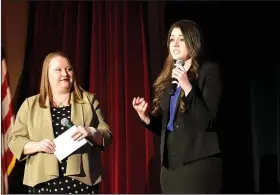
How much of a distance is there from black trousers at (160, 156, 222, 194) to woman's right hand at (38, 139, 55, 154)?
23.7 inches

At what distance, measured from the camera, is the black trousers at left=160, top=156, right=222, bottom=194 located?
7.84ft

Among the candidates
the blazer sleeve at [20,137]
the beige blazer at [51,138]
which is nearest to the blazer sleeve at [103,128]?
the beige blazer at [51,138]

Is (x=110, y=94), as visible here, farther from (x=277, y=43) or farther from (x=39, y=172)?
(x=277, y=43)

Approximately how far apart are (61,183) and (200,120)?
2.55 feet

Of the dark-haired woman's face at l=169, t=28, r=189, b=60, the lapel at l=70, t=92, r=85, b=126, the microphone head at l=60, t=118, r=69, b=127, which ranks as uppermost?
the dark-haired woman's face at l=169, t=28, r=189, b=60

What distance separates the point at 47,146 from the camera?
8.14ft

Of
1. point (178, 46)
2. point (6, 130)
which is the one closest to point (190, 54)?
point (178, 46)

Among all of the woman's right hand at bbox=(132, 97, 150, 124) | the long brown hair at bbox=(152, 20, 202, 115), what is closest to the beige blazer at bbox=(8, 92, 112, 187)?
the woman's right hand at bbox=(132, 97, 150, 124)

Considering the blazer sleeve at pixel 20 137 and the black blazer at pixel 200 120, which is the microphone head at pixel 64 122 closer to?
the blazer sleeve at pixel 20 137

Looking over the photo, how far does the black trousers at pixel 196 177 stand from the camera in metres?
2.39

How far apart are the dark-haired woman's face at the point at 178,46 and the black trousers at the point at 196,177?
556 millimetres

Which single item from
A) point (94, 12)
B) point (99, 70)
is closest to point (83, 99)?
point (99, 70)

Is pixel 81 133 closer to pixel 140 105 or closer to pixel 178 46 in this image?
pixel 140 105

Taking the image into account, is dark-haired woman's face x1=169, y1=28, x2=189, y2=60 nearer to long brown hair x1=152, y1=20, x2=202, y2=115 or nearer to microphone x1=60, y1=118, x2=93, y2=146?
long brown hair x1=152, y1=20, x2=202, y2=115
